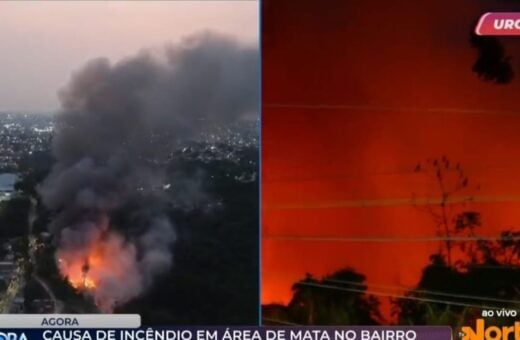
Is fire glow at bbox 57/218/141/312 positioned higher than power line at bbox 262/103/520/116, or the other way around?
power line at bbox 262/103/520/116

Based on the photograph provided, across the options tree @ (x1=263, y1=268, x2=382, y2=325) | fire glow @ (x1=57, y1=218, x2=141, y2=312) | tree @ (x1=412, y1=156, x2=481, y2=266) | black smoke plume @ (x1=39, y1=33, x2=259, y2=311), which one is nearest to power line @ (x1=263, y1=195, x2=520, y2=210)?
tree @ (x1=412, y1=156, x2=481, y2=266)

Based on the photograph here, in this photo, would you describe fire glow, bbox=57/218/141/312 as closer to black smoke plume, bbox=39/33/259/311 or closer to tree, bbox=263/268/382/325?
black smoke plume, bbox=39/33/259/311

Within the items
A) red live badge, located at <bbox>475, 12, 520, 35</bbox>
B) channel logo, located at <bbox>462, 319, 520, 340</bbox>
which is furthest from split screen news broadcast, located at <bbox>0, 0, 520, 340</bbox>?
channel logo, located at <bbox>462, 319, 520, 340</bbox>

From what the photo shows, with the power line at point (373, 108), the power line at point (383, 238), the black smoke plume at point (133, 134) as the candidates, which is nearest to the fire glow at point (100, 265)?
the black smoke plume at point (133, 134)

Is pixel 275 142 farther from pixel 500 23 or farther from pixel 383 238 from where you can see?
pixel 500 23

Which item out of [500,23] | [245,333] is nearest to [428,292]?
[245,333]

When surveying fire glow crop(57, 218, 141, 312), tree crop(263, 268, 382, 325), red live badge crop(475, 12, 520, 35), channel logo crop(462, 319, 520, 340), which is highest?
red live badge crop(475, 12, 520, 35)

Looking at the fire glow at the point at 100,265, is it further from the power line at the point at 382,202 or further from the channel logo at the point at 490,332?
the channel logo at the point at 490,332

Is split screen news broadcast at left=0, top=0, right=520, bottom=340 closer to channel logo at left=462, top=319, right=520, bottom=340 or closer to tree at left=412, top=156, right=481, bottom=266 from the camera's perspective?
tree at left=412, top=156, right=481, bottom=266
